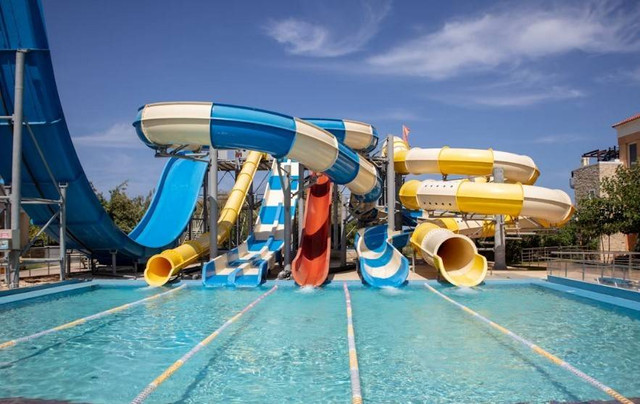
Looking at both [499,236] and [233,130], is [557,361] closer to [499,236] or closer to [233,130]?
[233,130]

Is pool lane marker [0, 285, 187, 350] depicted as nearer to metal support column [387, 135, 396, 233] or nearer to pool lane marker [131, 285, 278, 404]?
pool lane marker [131, 285, 278, 404]

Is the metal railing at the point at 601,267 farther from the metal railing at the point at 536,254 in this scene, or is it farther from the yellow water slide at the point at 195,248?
the yellow water slide at the point at 195,248

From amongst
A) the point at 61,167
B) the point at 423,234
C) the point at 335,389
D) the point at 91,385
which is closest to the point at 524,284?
the point at 423,234

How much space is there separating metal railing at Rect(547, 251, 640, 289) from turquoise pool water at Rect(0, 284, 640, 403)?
2.82 ft

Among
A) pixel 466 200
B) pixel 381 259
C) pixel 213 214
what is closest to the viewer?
pixel 381 259

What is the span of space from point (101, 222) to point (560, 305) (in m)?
11.0

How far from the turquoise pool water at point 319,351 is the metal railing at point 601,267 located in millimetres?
858

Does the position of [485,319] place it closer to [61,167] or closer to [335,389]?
[335,389]

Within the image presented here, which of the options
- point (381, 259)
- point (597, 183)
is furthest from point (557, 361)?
point (597, 183)

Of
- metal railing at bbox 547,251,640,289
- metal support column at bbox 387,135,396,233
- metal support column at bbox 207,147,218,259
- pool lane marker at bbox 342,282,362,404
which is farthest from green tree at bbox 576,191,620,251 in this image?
metal support column at bbox 207,147,218,259

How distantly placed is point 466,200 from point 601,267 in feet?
14.9

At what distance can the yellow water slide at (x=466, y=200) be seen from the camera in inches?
515

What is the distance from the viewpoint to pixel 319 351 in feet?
20.9

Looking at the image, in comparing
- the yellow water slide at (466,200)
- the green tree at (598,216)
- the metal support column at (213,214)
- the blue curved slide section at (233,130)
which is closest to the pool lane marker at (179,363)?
the blue curved slide section at (233,130)
